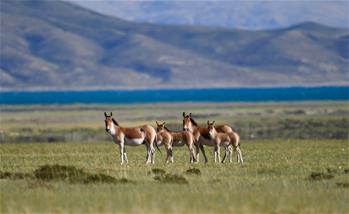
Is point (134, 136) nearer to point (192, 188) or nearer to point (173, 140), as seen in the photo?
point (173, 140)

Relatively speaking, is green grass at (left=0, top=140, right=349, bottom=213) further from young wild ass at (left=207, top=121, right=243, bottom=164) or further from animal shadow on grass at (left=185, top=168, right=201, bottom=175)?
young wild ass at (left=207, top=121, right=243, bottom=164)

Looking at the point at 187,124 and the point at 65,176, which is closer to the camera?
the point at 65,176

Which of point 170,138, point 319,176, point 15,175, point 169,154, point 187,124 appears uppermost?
point 187,124

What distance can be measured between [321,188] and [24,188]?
629 centimetres

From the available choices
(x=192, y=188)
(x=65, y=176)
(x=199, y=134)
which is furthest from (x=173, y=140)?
(x=192, y=188)

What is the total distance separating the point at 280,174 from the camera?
26.4 m

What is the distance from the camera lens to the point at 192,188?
22.6m

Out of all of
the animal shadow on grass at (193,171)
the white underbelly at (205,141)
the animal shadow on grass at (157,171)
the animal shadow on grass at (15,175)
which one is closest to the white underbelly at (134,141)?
the white underbelly at (205,141)

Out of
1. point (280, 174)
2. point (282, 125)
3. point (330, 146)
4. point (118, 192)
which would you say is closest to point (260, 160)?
point (280, 174)

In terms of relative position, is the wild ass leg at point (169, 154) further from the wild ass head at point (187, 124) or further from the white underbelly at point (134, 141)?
the wild ass head at point (187, 124)

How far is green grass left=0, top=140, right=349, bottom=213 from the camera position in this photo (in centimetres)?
1956

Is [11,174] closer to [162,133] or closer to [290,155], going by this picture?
[162,133]

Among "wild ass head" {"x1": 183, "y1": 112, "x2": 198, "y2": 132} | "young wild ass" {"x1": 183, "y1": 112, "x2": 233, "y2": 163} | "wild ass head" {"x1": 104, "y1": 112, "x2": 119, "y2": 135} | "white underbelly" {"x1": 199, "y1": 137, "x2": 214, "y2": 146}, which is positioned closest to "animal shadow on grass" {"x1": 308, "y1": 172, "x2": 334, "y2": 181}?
"young wild ass" {"x1": 183, "y1": 112, "x2": 233, "y2": 163}

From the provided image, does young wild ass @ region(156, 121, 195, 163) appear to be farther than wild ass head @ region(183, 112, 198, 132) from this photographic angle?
No
